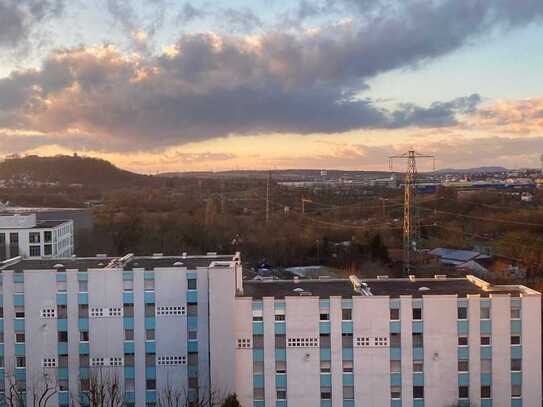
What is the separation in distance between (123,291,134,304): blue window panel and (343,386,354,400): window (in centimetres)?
483

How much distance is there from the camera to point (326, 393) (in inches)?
511

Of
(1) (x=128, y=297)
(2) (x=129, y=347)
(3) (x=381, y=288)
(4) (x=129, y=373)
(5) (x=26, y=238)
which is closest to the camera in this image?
(4) (x=129, y=373)

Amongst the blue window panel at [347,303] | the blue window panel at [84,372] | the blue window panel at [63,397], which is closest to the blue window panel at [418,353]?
the blue window panel at [347,303]

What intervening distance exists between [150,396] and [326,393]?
3.69 metres

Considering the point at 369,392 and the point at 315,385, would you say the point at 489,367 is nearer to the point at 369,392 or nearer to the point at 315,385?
the point at 369,392

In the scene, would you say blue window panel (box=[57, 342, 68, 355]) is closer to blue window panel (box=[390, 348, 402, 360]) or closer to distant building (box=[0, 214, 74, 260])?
blue window panel (box=[390, 348, 402, 360])

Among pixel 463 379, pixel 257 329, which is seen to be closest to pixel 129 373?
pixel 257 329

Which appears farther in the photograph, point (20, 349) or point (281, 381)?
point (20, 349)

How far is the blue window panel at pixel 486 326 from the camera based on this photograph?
12953mm

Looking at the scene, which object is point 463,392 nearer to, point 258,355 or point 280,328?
point 280,328

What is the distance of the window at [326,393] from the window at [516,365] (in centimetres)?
369

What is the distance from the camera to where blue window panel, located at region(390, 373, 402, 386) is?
42.5 ft

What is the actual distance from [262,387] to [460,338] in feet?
13.5

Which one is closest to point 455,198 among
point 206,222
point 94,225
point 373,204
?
point 373,204
